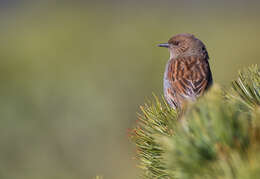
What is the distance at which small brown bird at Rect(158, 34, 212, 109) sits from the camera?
343 cm

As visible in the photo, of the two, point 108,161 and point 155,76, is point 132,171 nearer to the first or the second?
point 108,161

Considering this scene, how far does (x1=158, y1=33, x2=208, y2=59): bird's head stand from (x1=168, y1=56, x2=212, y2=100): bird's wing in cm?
31

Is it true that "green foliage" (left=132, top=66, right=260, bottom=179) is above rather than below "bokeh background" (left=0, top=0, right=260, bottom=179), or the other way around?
below

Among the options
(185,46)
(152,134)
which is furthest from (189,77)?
(152,134)

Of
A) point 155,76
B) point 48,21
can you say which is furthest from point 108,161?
point 48,21

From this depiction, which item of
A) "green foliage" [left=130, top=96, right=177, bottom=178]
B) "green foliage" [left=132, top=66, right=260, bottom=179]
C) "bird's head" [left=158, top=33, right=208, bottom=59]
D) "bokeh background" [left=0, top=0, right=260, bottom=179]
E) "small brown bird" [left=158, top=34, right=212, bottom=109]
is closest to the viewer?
"green foliage" [left=132, top=66, right=260, bottom=179]

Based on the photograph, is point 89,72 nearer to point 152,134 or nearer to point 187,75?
point 187,75

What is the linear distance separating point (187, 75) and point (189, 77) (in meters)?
0.04

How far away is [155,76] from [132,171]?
11.5 ft

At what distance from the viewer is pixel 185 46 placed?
429cm

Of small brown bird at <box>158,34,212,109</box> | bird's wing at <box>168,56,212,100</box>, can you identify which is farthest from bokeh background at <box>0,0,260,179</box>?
bird's wing at <box>168,56,212,100</box>

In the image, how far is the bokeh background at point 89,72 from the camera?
10633mm

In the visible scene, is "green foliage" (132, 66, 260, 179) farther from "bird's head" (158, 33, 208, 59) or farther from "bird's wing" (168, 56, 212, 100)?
"bird's head" (158, 33, 208, 59)

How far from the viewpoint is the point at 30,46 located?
13.3m
